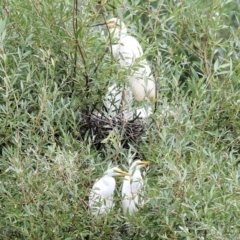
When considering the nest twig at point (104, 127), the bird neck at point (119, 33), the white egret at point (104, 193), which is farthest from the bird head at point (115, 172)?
the bird neck at point (119, 33)

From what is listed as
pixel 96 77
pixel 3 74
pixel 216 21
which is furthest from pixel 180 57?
pixel 3 74

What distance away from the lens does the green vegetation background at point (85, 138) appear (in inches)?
82.4

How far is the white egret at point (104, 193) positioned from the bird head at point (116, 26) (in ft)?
1.52

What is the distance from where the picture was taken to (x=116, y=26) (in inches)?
95.7

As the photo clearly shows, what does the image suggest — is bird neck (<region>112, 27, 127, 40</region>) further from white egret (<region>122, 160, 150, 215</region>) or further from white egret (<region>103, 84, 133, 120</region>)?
white egret (<region>122, 160, 150, 215</region>)

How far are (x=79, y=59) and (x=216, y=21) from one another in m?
0.42

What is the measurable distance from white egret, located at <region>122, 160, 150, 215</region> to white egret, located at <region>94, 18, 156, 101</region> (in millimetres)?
289

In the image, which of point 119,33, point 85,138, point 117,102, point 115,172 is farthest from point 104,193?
point 119,33

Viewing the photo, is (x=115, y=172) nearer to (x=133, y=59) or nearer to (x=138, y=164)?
(x=138, y=164)

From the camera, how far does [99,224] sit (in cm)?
213

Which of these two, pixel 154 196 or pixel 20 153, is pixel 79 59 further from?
pixel 154 196

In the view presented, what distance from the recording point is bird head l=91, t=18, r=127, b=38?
7.97 feet

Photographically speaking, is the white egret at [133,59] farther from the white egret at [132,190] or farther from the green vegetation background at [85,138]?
the white egret at [132,190]

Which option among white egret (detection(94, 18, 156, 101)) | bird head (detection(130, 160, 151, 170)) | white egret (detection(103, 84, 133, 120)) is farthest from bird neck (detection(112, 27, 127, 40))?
bird head (detection(130, 160, 151, 170))
